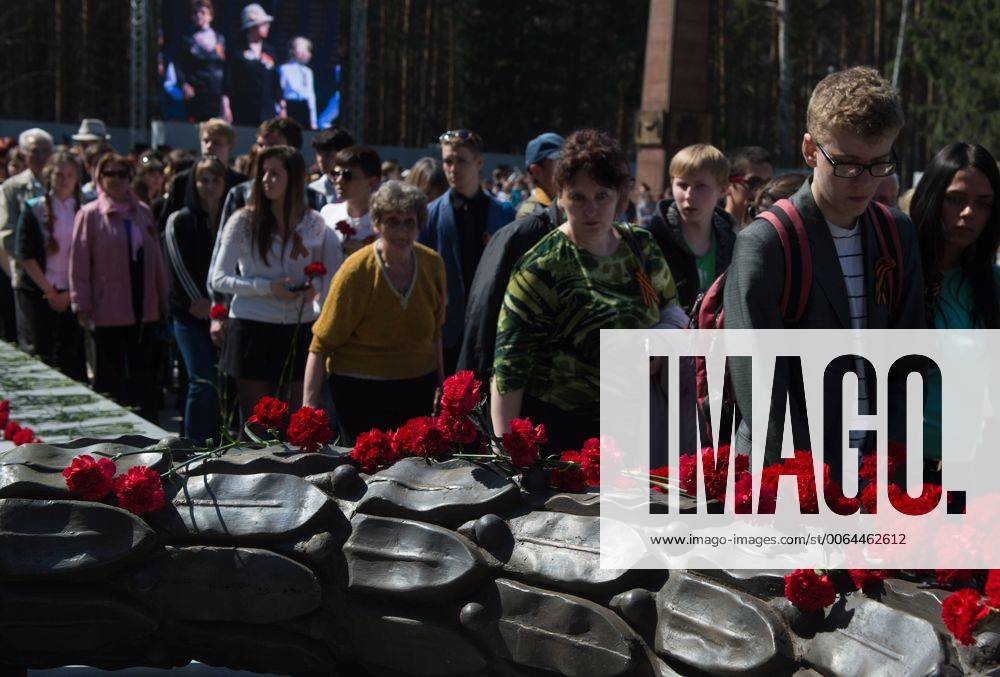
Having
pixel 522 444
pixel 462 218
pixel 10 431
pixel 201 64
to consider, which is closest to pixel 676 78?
pixel 201 64

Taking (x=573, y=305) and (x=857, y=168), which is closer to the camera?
(x=857, y=168)

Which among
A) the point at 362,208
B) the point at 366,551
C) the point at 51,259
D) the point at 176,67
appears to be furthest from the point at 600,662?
the point at 176,67

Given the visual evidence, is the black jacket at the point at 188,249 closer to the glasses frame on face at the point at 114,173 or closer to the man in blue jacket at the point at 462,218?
the glasses frame on face at the point at 114,173

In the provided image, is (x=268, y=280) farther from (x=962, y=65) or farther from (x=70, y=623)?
(x=962, y=65)

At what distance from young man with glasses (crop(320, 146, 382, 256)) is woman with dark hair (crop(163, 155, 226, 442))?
679mm

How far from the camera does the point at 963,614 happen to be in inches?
63.1

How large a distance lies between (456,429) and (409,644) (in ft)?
1.39

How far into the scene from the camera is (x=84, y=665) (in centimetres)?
235

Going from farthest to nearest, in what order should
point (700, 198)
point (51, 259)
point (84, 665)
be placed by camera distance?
1. point (51, 259)
2. point (700, 198)
3. point (84, 665)

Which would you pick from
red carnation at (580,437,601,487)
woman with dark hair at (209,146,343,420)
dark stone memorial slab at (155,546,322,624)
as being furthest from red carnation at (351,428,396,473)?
woman with dark hair at (209,146,343,420)

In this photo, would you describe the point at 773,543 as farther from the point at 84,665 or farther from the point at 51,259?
the point at 51,259

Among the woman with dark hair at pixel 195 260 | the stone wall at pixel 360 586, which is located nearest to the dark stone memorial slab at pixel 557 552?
the stone wall at pixel 360 586

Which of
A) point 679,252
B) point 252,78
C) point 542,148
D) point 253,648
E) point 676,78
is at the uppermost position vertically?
point 252,78

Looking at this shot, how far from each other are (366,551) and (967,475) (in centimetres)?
132
